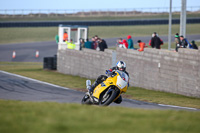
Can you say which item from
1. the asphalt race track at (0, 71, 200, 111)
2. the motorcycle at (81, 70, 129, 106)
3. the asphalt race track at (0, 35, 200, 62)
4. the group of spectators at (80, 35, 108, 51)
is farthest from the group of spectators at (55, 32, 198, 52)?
the asphalt race track at (0, 35, 200, 62)

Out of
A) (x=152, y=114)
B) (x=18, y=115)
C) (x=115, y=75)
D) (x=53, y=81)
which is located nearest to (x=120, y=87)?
(x=115, y=75)

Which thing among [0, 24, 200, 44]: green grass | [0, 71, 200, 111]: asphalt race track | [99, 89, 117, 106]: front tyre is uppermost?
[0, 24, 200, 44]: green grass

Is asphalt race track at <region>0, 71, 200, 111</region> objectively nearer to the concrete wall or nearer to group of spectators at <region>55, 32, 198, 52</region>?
the concrete wall

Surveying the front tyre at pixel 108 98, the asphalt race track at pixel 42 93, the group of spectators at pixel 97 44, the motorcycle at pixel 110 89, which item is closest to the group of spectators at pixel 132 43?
the group of spectators at pixel 97 44

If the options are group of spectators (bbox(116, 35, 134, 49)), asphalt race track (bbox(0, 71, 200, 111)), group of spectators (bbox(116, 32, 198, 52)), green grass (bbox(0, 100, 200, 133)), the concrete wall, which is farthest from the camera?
group of spectators (bbox(116, 35, 134, 49))

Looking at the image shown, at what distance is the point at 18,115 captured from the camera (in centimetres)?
701

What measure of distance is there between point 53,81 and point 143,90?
582 centimetres

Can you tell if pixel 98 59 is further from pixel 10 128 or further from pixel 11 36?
pixel 11 36

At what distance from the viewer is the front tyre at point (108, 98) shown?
1080 cm

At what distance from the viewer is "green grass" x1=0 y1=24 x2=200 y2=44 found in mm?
55250

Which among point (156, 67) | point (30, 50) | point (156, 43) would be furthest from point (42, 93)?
point (30, 50)

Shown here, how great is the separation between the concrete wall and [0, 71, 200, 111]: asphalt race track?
2.68 metres

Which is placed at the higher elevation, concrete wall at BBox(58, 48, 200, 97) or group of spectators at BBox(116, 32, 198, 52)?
group of spectators at BBox(116, 32, 198, 52)

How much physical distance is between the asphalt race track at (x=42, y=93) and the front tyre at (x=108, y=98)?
2.85 meters
